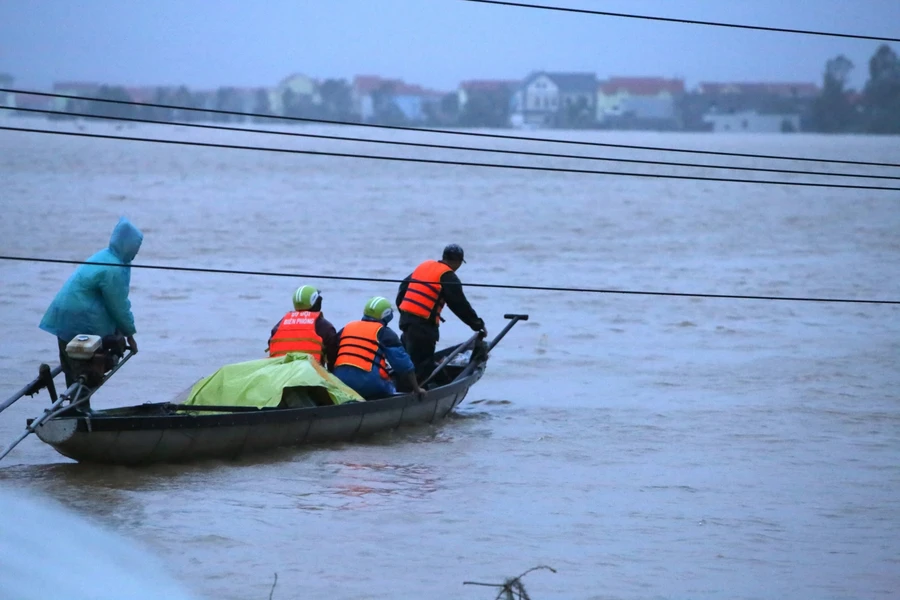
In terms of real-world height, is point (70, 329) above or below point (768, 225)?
above

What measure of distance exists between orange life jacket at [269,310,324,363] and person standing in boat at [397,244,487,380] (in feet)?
5.28

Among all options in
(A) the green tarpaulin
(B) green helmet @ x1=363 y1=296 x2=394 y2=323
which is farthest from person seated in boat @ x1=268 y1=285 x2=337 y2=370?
(B) green helmet @ x1=363 y1=296 x2=394 y2=323

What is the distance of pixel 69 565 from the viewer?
21.4 feet

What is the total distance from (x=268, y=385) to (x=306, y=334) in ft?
2.50

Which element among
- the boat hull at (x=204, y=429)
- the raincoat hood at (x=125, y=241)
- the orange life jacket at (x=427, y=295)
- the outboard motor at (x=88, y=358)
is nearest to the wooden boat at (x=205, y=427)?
the boat hull at (x=204, y=429)

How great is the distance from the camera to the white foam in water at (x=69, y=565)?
592cm

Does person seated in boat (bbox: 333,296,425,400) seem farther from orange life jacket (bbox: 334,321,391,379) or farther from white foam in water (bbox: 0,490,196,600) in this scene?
white foam in water (bbox: 0,490,196,600)

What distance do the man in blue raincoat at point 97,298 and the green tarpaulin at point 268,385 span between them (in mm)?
1109

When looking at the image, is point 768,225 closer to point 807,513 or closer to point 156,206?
point 156,206

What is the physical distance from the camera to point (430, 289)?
1422 centimetres

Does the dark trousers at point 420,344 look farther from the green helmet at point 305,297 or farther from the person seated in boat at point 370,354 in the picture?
the green helmet at point 305,297

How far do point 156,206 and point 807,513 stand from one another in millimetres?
41664

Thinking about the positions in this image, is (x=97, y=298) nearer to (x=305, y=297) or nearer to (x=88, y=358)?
(x=88, y=358)

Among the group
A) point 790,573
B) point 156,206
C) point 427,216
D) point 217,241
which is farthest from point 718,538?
point 156,206
